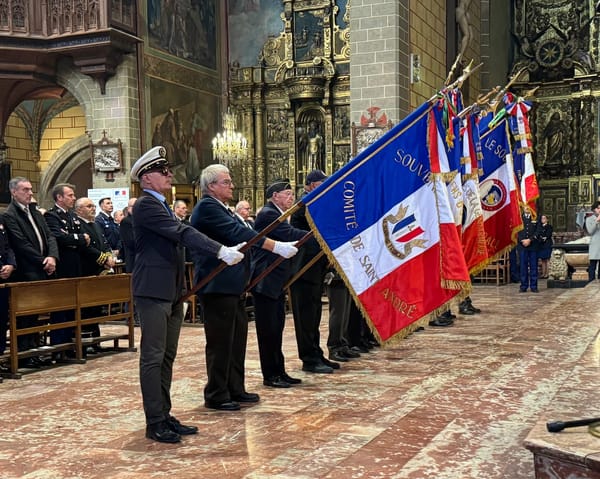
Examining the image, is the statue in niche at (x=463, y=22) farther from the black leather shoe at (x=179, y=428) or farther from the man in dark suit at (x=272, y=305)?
the black leather shoe at (x=179, y=428)

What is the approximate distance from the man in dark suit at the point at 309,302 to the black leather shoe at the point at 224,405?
134 cm

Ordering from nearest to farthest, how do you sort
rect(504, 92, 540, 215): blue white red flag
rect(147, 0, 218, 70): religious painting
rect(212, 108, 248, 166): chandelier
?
rect(504, 92, 540, 215): blue white red flag, rect(147, 0, 218, 70): religious painting, rect(212, 108, 248, 166): chandelier

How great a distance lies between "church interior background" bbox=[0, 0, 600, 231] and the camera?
14.3 metres

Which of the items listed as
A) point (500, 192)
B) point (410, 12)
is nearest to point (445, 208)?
point (500, 192)

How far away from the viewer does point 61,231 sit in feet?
24.4

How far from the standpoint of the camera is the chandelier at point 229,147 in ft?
57.4

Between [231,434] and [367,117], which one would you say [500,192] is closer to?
[231,434]

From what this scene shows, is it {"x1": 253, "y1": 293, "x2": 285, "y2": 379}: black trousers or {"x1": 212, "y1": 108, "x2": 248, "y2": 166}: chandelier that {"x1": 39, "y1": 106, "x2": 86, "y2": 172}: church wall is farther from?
{"x1": 253, "y1": 293, "x2": 285, "y2": 379}: black trousers

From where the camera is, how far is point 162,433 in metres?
4.23

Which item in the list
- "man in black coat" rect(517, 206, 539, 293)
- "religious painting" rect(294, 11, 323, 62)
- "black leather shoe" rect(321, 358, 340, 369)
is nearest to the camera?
"black leather shoe" rect(321, 358, 340, 369)

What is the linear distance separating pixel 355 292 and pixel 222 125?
14.8 meters

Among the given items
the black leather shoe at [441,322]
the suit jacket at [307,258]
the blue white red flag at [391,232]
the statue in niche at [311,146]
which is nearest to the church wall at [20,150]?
the statue in niche at [311,146]

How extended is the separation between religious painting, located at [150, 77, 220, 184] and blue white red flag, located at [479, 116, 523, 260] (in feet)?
31.3

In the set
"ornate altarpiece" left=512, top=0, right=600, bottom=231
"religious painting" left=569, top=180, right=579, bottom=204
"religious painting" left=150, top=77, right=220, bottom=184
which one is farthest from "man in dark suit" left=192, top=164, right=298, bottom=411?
"religious painting" left=569, top=180, right=579, bottom=204
